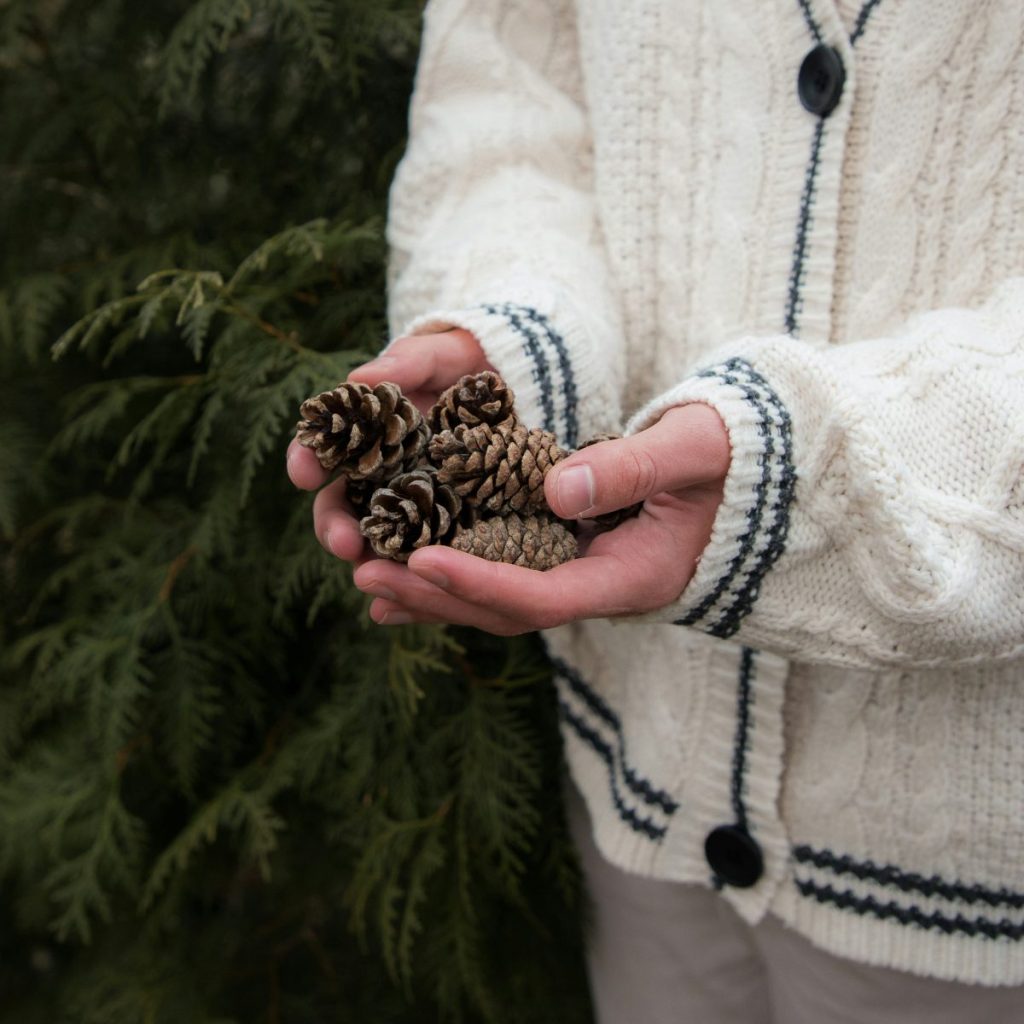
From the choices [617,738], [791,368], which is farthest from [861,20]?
[617,738]

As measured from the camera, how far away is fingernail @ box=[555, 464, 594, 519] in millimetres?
592

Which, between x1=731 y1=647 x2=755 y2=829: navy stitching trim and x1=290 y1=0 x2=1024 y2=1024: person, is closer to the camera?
x1=290 y1=0 x2=1024 y2=1024: person

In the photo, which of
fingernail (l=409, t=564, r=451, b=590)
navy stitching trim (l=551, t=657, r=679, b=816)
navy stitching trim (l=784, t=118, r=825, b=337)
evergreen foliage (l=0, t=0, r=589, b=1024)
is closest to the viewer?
fingernail (l=409, t=564, r=451, b=590)

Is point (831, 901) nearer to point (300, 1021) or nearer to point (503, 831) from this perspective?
point (503, 831)


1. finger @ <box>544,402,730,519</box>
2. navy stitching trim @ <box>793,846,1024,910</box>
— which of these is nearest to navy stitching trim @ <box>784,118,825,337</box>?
finger @ <box>544,402,730,519</box>

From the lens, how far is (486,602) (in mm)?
611

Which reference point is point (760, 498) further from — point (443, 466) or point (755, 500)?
point (443, 466)

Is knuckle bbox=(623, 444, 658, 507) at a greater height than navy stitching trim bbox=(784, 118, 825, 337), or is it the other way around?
navy stitching trim bbox=(784, 118, 825, 337)

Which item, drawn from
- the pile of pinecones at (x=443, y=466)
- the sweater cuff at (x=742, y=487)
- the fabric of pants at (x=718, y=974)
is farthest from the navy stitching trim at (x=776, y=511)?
the fabric of pants at (x=718, y=974)

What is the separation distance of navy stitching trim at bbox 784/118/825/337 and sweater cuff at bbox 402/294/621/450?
17 cm

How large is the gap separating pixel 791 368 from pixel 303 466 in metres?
0.35

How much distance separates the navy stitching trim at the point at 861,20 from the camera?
2.52 feet

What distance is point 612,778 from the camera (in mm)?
1011

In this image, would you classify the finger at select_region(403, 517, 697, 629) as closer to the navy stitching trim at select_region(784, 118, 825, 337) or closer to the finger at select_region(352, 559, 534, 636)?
the finger at select_region(352, 559, 534, 636)
